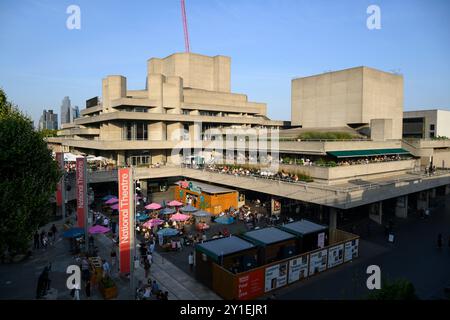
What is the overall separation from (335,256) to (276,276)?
19.3 feet

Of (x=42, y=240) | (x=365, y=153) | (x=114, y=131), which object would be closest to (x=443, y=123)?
(x=365, y=153)

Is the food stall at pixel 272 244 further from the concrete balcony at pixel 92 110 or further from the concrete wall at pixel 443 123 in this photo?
the concrete wall at pixel 443 123

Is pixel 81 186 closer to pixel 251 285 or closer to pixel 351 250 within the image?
pixel 251 285

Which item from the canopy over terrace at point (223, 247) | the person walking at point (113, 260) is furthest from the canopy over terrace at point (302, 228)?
the person walking at point (113, 260)

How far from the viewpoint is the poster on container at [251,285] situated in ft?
60.0

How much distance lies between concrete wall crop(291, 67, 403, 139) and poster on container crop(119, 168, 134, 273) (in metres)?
45.4

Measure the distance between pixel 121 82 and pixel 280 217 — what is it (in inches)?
1450

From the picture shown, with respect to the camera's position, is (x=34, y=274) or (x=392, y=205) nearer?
(x=34, y=274)

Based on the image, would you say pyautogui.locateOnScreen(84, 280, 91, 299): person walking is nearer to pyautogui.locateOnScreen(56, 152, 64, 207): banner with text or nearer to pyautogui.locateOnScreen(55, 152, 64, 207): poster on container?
pyautogui.locateOnScreen(55, 152, 64, 207): poster on container

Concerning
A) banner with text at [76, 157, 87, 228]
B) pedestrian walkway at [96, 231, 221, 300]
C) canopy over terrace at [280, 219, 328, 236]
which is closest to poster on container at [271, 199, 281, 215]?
canopy over terrace at [280, 219, 328, 236]

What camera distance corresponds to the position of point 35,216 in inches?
754

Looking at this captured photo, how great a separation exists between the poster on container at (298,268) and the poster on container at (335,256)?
2.48m
